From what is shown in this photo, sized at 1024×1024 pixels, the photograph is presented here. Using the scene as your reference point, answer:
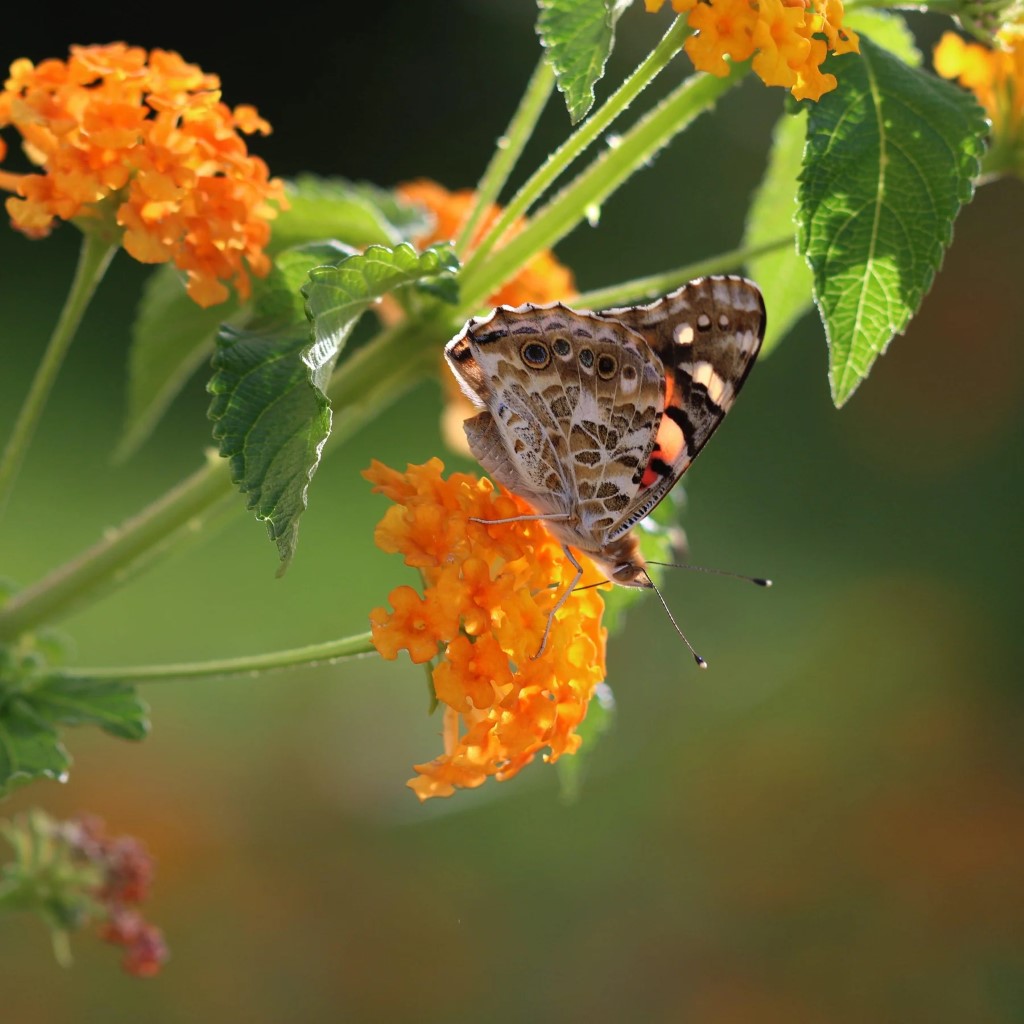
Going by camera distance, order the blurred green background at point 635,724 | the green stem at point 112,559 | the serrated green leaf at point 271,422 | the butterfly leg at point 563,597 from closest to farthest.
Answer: the serrated green leaf at point 271,422, the butterfly leg at point 563,597, the green stem at point 112,559, the blurred green background at point 635,724

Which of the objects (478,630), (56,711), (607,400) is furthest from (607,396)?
(56,711)

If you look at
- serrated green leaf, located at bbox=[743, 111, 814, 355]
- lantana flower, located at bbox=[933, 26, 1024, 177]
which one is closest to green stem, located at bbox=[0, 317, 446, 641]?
serrated green leaf, located at bbox=[743, 111, 814, 355]

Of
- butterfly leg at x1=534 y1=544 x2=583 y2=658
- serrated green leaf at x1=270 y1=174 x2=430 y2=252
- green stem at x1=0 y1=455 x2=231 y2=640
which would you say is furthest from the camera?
serrated green leaf at x1=270 y1=174 x2=430 y2=252

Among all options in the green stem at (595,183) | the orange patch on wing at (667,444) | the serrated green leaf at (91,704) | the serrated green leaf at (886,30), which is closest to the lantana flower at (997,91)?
the serrated green leaf at (886,30)

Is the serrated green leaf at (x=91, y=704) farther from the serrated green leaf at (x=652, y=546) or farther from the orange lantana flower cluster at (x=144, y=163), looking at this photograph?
the serrated green leaf at (x=652, y=546)

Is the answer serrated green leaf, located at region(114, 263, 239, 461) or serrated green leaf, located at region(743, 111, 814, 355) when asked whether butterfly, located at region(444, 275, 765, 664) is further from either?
serrated green leaf, located at region(114, 263, 239, 461)
